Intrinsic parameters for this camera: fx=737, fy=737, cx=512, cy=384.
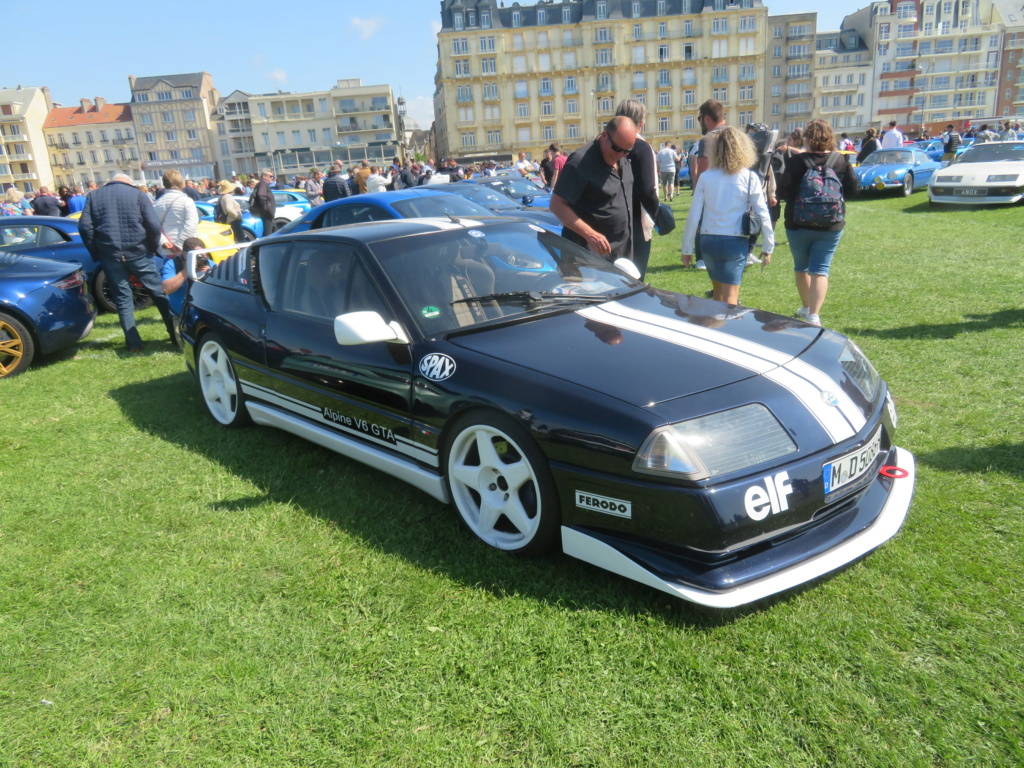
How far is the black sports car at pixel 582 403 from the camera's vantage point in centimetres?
257

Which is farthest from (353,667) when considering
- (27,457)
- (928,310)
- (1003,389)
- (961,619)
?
(928,310)

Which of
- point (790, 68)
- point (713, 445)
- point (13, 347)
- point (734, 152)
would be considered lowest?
point (13, 347)

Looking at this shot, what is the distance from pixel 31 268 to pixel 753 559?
25.4 feet

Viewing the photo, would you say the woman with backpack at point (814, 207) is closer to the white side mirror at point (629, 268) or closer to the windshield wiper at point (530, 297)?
the white side mirror at point (629, 268)

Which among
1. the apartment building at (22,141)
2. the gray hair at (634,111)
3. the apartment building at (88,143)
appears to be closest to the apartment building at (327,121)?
the apartment building at (88,143)

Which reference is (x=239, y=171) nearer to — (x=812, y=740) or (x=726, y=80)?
(x=726, y=80)

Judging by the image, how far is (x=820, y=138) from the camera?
5.85 meters

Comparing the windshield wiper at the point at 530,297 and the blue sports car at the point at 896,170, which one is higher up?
the windshield wiper at the point at 530,297

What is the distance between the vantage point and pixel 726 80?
8669cm

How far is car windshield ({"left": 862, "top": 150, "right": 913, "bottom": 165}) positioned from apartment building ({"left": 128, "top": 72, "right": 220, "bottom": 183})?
10165 cm

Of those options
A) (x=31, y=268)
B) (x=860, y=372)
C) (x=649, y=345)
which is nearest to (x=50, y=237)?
(x=31, y=268)

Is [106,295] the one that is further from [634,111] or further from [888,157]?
[888,157]

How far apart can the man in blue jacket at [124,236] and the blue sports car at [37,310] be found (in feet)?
1.18

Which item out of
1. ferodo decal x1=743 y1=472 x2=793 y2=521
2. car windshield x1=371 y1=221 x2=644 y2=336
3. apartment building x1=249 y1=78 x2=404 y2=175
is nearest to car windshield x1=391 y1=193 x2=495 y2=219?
car windshield x1=371 y1=221 x2=644 y2=336
